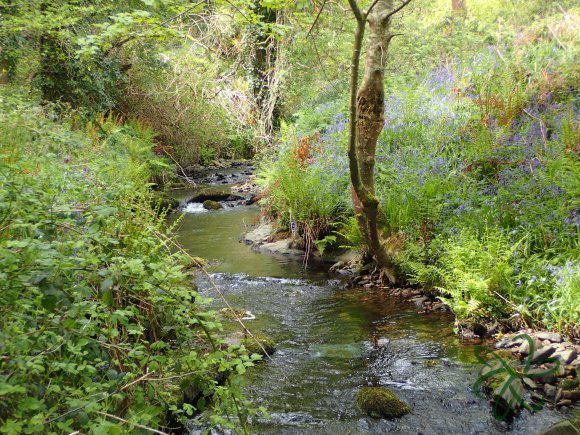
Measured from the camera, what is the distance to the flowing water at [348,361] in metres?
3.17

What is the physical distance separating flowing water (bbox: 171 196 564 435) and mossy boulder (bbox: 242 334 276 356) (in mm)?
84

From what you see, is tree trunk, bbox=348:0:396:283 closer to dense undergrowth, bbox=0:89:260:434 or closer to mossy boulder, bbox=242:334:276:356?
mossy boulder, bbox=242:334:276:356

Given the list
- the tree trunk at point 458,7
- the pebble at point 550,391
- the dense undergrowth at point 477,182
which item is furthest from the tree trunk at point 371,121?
the tree trunk at point 458,7

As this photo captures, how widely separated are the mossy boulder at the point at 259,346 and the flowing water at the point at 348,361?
8 centimetres

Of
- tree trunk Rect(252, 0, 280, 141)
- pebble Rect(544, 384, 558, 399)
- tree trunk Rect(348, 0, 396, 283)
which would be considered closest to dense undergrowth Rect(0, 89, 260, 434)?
pebble Rect(544, 384, 558, 399)

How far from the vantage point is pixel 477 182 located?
6.11 metres

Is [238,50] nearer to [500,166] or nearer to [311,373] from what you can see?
[500,166]

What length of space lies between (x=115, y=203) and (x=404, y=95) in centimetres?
748

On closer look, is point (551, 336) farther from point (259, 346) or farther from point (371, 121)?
point (371, 121)

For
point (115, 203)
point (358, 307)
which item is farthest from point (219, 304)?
point (115, 203)

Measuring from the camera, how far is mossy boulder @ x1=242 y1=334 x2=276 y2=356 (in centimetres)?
412

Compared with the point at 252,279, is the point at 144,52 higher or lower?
higher

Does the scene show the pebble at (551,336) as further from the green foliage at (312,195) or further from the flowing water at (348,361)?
the green foliage at (312,195)

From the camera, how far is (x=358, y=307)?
212 inches
